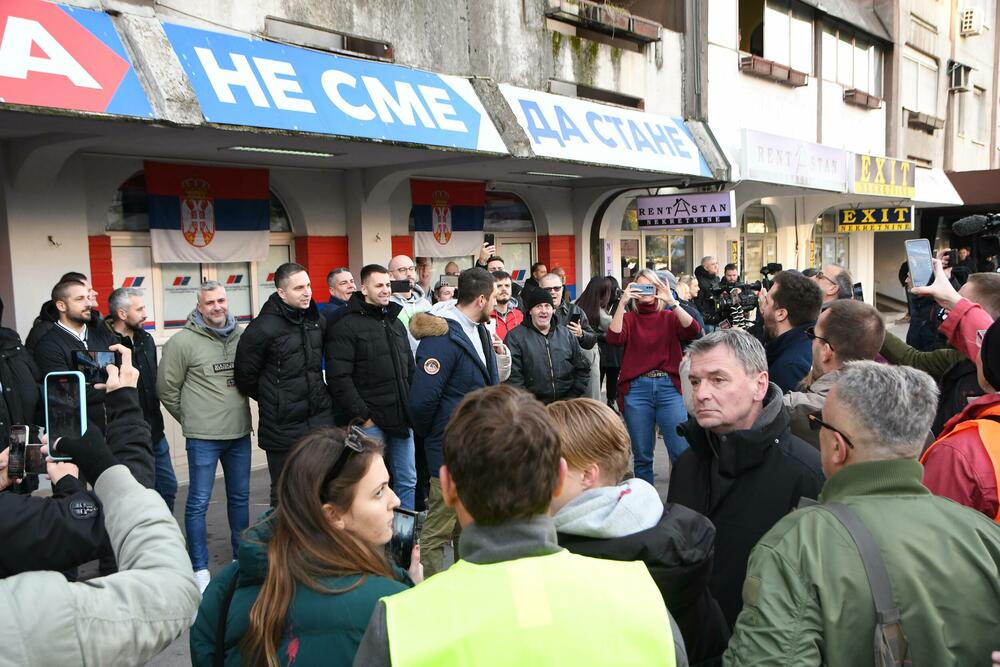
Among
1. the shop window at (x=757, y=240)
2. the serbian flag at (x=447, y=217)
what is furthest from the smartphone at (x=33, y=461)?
the shop window at (x=757, y=240)

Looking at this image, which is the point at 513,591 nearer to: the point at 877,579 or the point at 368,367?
the point at 877,579

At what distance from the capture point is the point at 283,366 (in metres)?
5.20

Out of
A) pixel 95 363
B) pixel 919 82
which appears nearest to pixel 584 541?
pixel 95 363

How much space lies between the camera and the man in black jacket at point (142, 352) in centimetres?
542

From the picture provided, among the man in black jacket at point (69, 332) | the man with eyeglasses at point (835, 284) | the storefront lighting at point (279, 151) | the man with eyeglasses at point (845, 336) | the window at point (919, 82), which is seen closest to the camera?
the man with eyeglasses at point (845, 336)

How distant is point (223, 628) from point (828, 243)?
20403 millimetres

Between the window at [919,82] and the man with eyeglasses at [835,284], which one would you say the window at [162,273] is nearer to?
the man with eyeglasses at [835,284]

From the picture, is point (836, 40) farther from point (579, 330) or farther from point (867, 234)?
point (579, 330)

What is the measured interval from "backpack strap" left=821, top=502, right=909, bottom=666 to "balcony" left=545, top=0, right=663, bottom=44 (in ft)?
32.1

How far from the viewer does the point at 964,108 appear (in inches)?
925

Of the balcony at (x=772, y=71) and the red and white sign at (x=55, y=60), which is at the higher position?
the balcony at (x=772, y=71)

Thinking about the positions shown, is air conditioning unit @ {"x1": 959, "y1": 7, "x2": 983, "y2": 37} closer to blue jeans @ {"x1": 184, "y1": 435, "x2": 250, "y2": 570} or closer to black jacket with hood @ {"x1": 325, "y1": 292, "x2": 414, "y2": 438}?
black jacket with hood @ {"x1": 325, "y1": 292, "x2": 414, "y2": 438}

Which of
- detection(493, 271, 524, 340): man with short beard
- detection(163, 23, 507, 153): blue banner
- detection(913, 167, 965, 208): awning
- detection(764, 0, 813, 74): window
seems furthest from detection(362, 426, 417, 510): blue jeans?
detection(913, 167, 965, 208): awning

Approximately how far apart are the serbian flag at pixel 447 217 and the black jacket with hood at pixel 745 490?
8.23 meters
